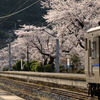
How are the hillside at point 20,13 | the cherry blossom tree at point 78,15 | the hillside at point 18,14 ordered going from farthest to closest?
the hillside at point 20,13, the hillside at point 18,14, the cherry blossom tree at point 78,15

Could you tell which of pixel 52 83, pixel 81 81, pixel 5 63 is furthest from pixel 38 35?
pixel 81 81

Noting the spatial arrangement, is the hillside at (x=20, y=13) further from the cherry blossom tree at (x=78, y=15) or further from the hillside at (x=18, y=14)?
the cherry blossom tree at (x=78, y=15)

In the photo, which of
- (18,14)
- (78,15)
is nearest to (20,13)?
(18,14)

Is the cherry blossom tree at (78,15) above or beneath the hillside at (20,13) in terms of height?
beneath

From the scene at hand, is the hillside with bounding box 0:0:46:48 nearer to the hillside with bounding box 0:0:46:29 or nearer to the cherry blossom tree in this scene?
the hillside with bounding box 0:0:46:29

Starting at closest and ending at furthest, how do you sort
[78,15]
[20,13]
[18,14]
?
[78,15] → [18,14] → [20,13]

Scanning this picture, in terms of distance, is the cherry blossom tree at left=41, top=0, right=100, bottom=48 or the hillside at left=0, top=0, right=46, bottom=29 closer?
the cherry blossom tree at left=41, top=0, right=100, bottom=48

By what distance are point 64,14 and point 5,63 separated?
135ft

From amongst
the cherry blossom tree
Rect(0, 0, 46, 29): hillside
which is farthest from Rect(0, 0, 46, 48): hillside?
the cherry blossom tree

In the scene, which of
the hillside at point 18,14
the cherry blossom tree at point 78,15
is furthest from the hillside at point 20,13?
the cherry blossom tree at point 78,15

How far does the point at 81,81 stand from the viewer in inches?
672

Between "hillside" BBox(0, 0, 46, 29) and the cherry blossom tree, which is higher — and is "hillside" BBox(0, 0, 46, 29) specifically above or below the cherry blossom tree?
above

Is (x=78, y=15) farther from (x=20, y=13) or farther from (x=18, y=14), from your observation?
(x=20, y=13)

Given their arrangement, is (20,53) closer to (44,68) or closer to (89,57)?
(44,68)
